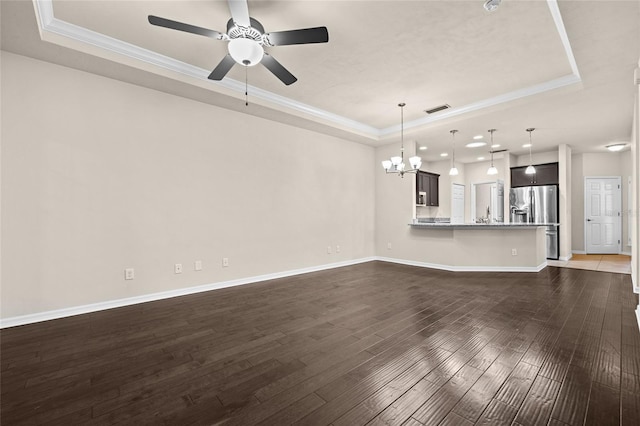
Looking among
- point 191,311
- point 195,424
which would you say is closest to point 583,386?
point 195,424

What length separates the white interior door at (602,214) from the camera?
7.65 metres

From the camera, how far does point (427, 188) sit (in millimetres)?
8289

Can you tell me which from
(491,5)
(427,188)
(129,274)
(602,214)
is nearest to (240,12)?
(491,5)

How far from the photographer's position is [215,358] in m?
2.26

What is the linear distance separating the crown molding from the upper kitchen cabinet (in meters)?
4.33

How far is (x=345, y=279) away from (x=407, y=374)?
296cm

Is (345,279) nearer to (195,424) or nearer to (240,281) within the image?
(240,281)

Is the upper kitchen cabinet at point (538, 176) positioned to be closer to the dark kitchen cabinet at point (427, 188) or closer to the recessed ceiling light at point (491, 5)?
the dark kitchen cabinet at point (427, 188)

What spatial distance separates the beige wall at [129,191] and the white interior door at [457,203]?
5.64 m

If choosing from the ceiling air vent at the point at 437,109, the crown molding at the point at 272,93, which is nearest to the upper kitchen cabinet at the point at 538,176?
the crown molding at the point at 272,93

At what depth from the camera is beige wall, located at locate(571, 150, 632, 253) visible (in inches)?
297

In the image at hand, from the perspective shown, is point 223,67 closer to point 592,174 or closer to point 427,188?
point 427,188

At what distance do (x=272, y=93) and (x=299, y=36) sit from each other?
7.31ft

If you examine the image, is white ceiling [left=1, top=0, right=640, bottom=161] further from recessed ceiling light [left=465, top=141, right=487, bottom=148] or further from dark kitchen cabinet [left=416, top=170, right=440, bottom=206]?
dark kitchen cabinet [left=416, top=170, right=440, bottom=206]
